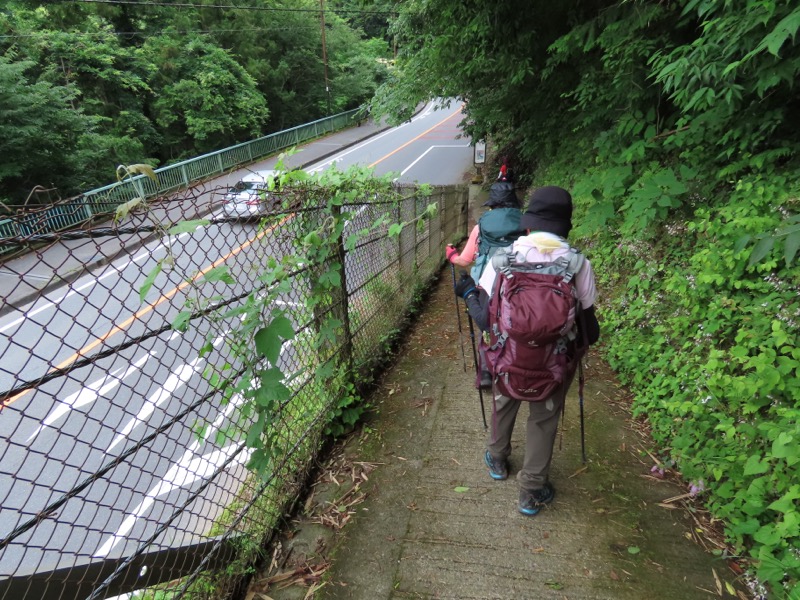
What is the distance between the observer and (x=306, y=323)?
2.79 m

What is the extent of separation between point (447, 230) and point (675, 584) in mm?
6518

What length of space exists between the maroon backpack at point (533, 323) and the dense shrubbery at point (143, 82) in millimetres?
12461

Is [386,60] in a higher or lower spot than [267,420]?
higher

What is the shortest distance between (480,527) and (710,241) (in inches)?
103

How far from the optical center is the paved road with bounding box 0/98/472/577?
160 cm

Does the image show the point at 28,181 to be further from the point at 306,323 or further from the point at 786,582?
the point at 786,582

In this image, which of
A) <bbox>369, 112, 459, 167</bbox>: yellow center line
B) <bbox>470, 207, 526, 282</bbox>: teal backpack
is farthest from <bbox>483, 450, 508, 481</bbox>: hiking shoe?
<bbox>369, 112, 459, 167</bbox>: yellow center line

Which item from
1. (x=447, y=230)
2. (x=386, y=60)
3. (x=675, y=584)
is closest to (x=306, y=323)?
(x=675, y=584)

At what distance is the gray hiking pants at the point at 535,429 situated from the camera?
7.30 ft

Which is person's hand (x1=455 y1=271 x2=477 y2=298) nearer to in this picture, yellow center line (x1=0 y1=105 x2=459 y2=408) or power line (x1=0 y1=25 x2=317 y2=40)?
yellow center line (x1=0 y1=105 x2=459 y2=408)

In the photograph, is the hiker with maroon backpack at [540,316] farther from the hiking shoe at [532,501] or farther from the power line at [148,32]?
the power line at [148,32]

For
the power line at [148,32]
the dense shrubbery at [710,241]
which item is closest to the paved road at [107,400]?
the dense shrubbery at [710,241]

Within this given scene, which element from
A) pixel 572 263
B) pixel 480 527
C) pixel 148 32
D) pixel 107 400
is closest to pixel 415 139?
pixel 148 32

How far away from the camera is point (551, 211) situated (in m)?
2.13
